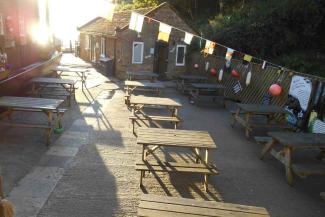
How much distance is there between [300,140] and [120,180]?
3709 millimetres

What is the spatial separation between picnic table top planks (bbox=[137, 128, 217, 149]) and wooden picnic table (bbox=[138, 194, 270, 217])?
1.90m

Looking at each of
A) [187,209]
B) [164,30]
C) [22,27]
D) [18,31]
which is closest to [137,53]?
[164,30]

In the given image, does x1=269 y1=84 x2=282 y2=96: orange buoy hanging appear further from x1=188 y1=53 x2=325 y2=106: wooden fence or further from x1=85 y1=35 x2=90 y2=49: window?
x1=85 y1=35 x2=90 y2=49: window

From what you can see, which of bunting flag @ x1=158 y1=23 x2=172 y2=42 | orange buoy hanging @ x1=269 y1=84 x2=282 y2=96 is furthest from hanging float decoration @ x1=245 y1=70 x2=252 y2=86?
bunting flag @ x1=158 y1=23 x2=172 y2=42

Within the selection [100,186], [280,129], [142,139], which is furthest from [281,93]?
[100,186]

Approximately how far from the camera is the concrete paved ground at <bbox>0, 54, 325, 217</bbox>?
507 cm

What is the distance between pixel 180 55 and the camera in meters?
19.4

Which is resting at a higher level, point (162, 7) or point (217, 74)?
point (162, 7)

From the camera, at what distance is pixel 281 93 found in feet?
34.7

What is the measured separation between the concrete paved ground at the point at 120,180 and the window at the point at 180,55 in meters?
10.9

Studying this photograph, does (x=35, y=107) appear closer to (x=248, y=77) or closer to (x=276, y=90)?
(x=276, y=90)

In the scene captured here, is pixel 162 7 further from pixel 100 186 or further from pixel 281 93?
pixel 100 186

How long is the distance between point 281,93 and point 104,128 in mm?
5944

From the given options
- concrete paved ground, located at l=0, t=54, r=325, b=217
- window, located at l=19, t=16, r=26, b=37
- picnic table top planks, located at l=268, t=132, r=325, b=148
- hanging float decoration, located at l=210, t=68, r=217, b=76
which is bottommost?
concrete paved ground, located at l=0, t=54, r=325, b=217
